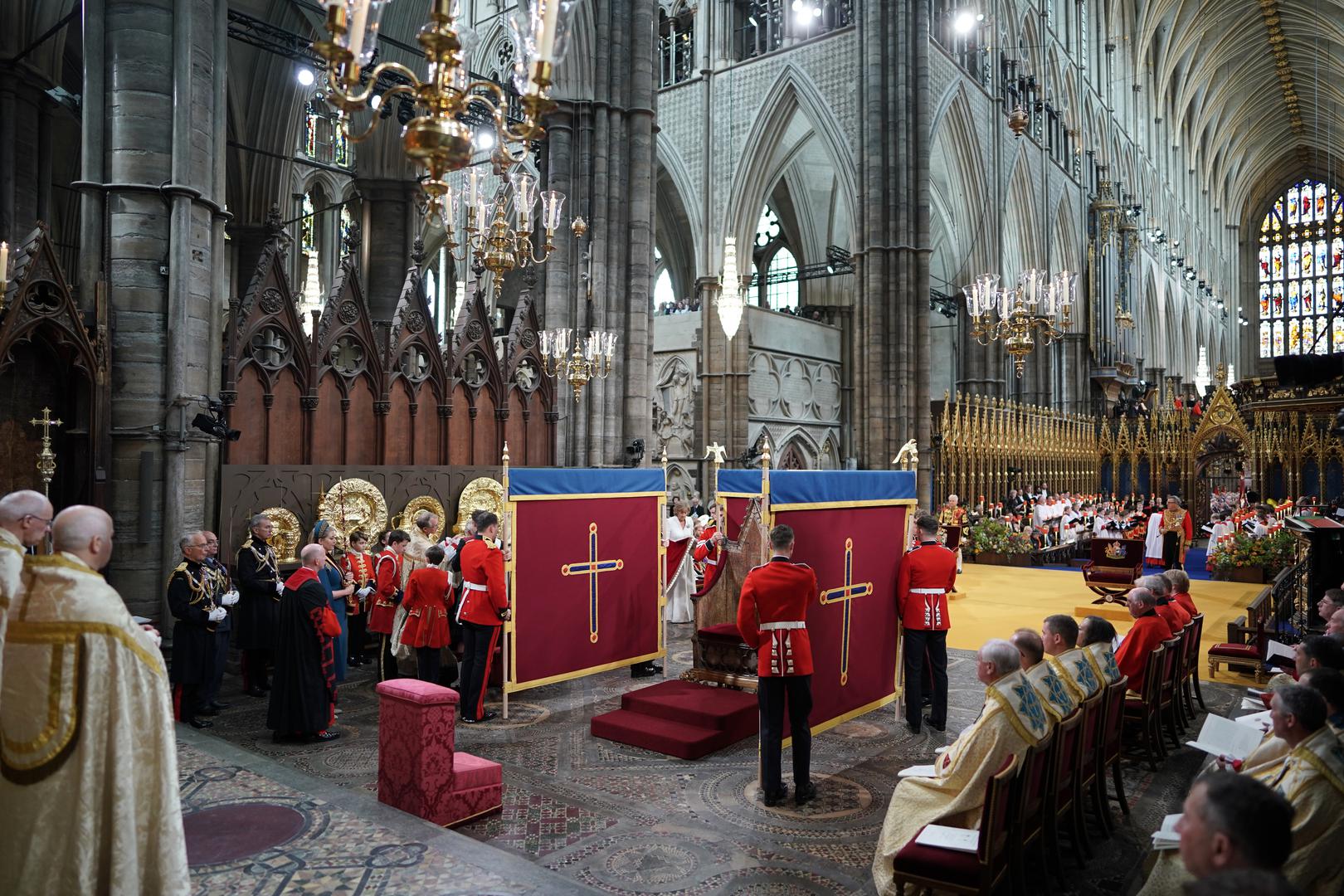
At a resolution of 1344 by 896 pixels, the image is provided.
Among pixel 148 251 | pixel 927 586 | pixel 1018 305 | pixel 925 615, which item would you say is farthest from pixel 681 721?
pixel 1018 305

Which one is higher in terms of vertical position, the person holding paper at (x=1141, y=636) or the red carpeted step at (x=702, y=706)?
the person holding paper at (x=1141, y=636)

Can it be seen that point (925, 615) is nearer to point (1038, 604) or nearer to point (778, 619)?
point (778, 619)

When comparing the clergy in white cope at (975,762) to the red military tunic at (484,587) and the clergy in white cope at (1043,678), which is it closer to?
the clergy in white cope at (1043,678)

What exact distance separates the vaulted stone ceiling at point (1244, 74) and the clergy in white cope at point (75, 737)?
40.2m

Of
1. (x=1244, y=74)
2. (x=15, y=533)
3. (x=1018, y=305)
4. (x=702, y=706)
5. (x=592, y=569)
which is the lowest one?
(x=702, y=706)

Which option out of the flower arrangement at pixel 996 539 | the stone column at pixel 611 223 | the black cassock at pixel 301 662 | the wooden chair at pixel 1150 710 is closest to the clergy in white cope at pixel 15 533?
the black cassock at pixel 301 662

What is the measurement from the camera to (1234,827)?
187 centimetres

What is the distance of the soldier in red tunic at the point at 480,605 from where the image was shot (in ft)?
21.9

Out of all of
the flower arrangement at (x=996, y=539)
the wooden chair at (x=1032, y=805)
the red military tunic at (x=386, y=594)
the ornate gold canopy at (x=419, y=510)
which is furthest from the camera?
the flower arrangement at (x=996, y=539)

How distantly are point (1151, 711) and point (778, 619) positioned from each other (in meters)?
2.69

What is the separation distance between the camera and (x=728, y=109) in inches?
880

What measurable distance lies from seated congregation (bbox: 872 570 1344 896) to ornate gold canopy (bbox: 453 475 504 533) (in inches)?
324

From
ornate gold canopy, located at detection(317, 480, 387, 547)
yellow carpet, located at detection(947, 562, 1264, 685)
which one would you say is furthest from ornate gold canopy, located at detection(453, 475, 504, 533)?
yellow carpet, located at detection(947, 562, 1264, 685)

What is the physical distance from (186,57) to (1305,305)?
57.0 metres
